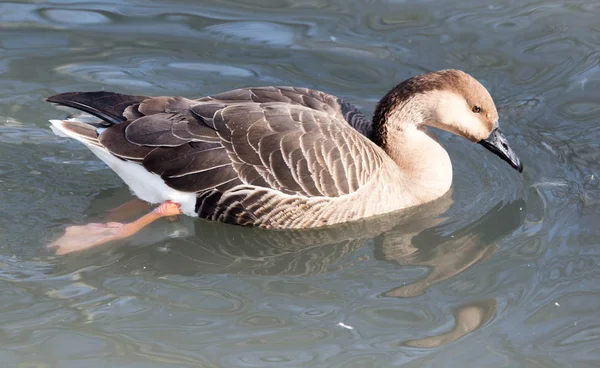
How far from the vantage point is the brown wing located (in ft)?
22.8

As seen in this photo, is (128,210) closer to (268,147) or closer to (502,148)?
(268,147)

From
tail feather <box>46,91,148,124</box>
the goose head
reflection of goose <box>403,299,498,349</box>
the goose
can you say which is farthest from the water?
tail feather <box>46,91,148,124</box>

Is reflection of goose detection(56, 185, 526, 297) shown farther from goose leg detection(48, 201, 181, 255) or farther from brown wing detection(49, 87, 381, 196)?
brown wing detection(49, 87, 381, 196)

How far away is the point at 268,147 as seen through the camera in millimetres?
6914

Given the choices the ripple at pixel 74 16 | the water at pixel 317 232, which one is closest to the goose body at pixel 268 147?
the water at pixel 317 232

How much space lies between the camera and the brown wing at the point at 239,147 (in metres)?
6.94

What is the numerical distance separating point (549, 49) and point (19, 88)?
5642 mm

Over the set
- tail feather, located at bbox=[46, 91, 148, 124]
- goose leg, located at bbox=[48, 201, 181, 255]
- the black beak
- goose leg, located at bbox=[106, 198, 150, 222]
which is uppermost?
tail feather, located at bbox=[46, 91, 148, 124]

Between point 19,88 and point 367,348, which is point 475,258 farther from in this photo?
point 19,88

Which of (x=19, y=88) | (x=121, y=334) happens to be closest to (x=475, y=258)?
(x=121, y=334)

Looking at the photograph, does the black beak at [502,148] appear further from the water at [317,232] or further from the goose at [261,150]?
the water at [317,232]

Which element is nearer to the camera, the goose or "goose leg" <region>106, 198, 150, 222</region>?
the goose

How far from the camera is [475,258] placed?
683 centimetres

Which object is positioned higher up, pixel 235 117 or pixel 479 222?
pixel 235 117
